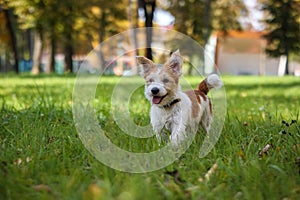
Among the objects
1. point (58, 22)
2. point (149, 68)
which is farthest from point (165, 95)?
point (58, 22)

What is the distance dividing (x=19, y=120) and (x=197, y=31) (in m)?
26.6

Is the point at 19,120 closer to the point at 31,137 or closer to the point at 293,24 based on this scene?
the point at 31,137

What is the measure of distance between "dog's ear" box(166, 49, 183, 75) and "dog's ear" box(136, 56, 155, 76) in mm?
171

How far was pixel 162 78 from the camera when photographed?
11.9ft

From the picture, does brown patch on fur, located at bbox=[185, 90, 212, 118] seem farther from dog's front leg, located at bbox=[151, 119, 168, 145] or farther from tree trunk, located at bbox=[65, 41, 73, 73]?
tree trunk, located at bbox=[65, 41, 73, 73]

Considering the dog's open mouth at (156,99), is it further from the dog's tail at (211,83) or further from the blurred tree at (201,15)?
the blurred tree at (201,15)

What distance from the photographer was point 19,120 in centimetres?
434

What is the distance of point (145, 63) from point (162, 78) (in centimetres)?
24

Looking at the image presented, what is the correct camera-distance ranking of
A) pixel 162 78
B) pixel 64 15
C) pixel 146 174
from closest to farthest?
pixel 146 174
pixel 162 78
pixel 64 15

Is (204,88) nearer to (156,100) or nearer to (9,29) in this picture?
(156,100)

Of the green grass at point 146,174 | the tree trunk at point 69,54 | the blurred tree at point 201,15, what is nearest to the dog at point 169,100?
the green grass at point 146,174

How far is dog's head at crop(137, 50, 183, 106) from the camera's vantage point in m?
3.57

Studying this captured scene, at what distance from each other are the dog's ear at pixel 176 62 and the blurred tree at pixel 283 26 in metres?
30.9

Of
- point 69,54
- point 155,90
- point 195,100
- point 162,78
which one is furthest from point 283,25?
point 155,90
